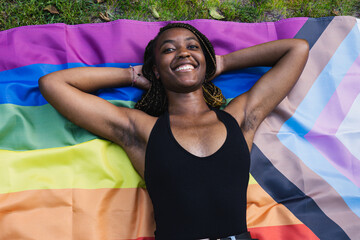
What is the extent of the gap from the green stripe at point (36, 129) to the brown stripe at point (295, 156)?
5.42 ft

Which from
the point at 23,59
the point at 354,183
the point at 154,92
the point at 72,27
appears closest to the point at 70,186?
the point at 154,92

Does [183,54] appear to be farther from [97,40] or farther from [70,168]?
[70,168]

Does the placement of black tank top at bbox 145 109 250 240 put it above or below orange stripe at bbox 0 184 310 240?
above

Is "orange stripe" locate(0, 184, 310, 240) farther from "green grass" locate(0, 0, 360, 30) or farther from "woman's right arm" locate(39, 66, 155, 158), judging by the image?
"green grass" locate(0, 0, 360, 30)

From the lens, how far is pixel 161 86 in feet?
9.33

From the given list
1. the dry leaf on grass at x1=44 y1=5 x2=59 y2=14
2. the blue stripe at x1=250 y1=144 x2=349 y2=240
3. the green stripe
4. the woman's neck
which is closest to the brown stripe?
the blue stripe at x1=250 y1=144 x2=349 y2=240

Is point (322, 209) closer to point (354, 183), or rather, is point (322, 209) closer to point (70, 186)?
point (354, 183)

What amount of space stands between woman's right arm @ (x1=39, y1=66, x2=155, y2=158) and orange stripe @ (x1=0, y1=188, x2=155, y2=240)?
50 centimetres

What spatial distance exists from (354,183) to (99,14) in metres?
3.11

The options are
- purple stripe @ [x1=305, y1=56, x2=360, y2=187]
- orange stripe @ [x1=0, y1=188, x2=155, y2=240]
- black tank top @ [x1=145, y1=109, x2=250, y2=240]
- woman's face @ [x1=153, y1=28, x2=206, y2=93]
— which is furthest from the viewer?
purple stripe @ [x1=305, y1=56, x2=360, y2=187]

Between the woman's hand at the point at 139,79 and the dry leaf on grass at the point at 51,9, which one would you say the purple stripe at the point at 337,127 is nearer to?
the woman's hand at the point at 139,79

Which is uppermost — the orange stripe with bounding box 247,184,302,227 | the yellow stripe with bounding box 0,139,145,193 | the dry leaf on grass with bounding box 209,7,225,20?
the dry leaf on grass with bounding box 209,7,225,20

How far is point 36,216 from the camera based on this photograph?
246 cm

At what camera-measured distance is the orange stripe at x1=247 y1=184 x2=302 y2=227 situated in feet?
8.69
